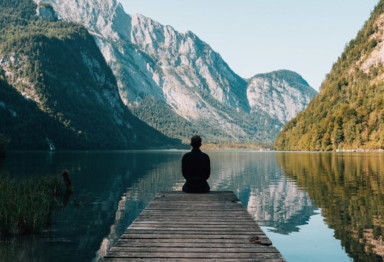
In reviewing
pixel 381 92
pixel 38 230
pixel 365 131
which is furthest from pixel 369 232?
pixel 381 92

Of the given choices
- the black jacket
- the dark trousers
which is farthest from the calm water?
the black jacket

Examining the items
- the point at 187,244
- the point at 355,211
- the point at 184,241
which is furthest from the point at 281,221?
the point at 187,244

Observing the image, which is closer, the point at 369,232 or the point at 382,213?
the point at 369,232

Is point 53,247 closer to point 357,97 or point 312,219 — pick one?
point 312,219

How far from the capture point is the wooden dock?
9.55m

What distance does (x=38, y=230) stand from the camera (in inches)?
787

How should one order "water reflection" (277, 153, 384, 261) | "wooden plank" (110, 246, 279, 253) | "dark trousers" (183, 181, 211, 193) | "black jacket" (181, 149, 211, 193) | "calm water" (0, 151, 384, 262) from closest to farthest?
"wooden plank" (110, 246, 279, 253)
"calm water" (0, 151, 384, 262)
"water reflection" (277, 153, 384, 261)
"black jacket" (181, 149, 211, 193)
"dark trousers" (183, 181, 211, 193)

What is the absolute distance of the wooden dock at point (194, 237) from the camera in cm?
955

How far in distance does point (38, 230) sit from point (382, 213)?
22895mm

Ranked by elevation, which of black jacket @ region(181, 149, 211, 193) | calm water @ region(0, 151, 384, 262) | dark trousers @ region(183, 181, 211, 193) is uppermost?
black jacket @ region(181, 149, 211, 193)

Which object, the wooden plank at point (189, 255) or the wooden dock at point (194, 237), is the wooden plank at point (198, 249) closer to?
the wooden dock at point (194, 237)

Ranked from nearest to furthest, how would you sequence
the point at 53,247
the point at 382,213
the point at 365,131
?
1. the point at 53,247
2. the point at 382,213
3. the point at 365,131

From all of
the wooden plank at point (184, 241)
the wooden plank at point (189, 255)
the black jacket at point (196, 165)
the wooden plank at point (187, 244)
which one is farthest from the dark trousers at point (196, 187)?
the wooden plank at point (189, 255)

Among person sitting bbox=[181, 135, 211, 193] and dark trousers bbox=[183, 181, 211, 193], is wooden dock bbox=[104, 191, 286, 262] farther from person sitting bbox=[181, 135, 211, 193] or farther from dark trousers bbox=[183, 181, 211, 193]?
dark trousers bbox=[183, 181, 211, 193]
